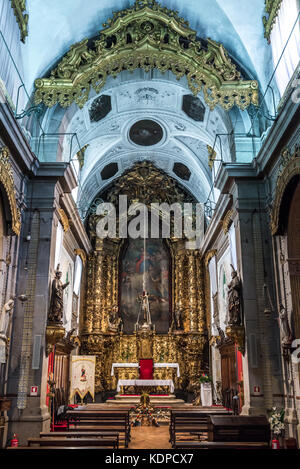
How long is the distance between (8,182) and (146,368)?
11.6m

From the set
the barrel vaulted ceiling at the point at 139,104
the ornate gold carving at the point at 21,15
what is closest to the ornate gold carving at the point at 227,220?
the barrel vaulted ceiling at the point at 139,104

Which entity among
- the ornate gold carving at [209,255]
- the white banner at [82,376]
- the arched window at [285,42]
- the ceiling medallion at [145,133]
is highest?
the ceiling medallion at [145,133]

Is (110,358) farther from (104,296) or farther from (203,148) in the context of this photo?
(203,148)

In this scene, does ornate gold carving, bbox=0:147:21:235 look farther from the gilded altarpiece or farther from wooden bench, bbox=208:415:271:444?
the gilded altarpiece

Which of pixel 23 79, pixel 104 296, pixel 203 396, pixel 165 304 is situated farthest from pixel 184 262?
pixel 23 79

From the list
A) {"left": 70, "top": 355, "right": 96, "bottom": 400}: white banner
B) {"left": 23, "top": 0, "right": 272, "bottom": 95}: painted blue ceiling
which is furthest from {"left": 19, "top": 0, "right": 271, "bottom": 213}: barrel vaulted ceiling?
{"left": 70, "top": 355, "right": 96, "bottom": 400}: white banner

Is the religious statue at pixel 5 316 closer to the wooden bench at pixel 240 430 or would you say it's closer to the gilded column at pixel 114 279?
the wooden bench at pixel 240 430

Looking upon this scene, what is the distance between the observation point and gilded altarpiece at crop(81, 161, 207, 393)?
65.6 ft

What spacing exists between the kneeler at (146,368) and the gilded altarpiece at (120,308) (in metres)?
0.56

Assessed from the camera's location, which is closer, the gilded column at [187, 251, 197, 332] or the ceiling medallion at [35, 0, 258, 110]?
the ceiling medallion at [35, 0, 258, 110]

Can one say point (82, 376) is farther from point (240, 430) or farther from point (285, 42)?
point (285, 42)

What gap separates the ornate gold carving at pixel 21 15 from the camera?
37.0 feet

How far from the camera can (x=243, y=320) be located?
11945mm

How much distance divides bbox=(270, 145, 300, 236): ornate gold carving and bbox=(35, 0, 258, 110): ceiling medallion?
300 cm
